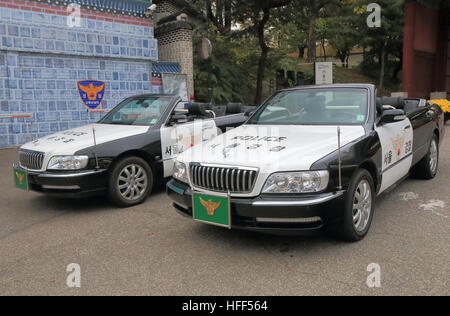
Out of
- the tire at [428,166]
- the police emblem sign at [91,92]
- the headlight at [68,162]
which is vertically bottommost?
the tire at [428,166]

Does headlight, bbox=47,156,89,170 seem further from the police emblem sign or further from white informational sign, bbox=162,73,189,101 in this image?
white informational sign, bbox=162,73,189,101

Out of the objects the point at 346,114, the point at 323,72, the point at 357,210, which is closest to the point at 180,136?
the point at 346,114

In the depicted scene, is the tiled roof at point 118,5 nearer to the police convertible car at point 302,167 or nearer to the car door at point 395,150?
the police convertible car at point 302,167

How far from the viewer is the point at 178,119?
6391 mm

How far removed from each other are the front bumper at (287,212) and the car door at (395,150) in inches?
50.8

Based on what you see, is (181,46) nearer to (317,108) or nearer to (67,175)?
(67,175)

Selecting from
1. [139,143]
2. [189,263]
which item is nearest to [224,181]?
[189,263]

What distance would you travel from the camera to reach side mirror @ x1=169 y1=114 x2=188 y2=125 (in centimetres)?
636

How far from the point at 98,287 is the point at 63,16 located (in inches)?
435

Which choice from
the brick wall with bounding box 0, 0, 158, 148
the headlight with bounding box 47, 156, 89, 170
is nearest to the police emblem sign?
the brick wall with bounding box 0, 0, 158, 148

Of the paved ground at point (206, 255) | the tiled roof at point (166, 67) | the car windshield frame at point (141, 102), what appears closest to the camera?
the paved ground at point (206, 255)

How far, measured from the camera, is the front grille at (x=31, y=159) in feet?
17.7

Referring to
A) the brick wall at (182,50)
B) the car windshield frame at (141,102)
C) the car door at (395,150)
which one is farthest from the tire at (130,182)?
the brick wall at (182,50)
